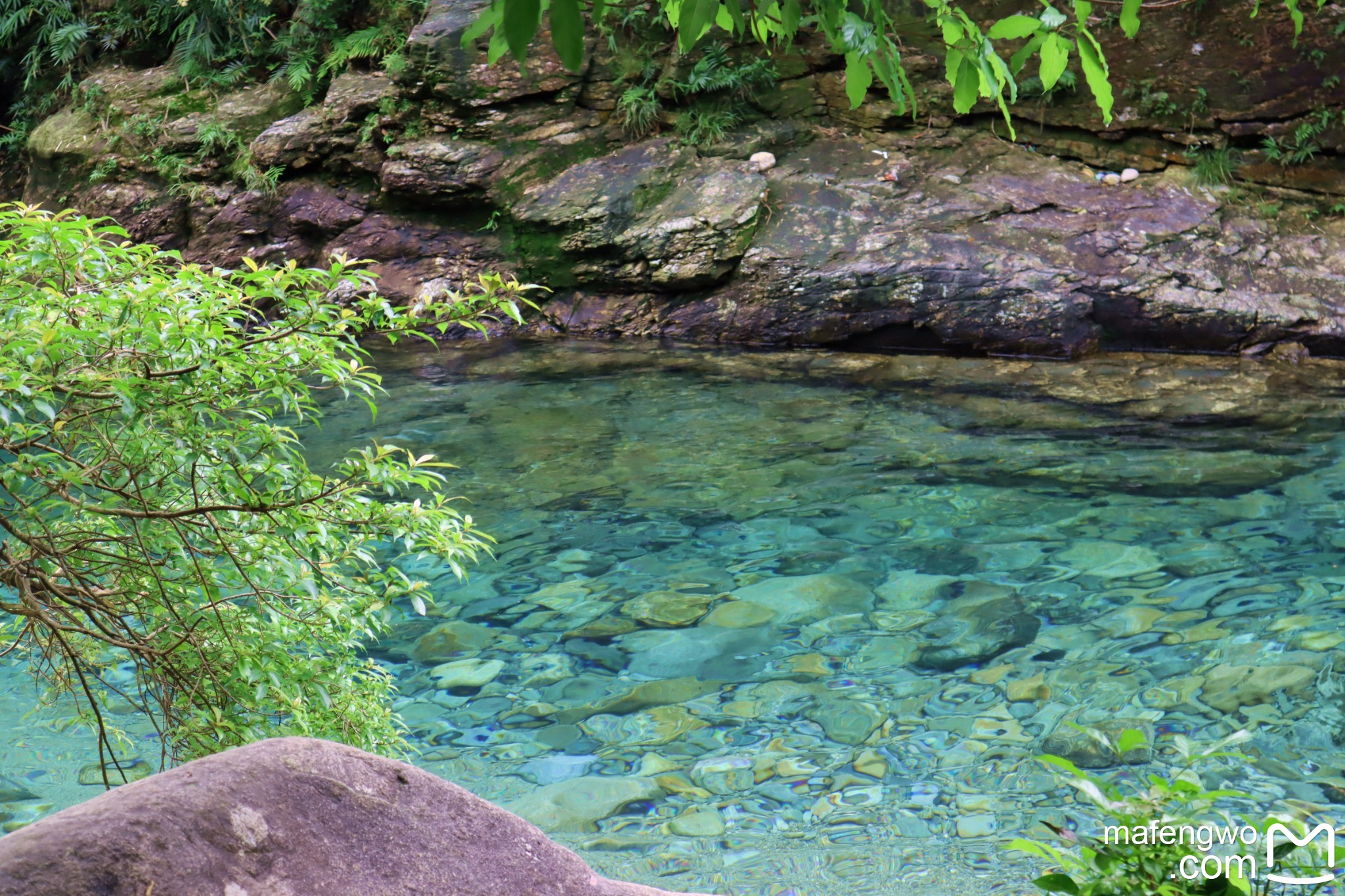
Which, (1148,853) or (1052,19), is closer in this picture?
(1148,853)

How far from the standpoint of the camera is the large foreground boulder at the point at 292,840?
1940 mm

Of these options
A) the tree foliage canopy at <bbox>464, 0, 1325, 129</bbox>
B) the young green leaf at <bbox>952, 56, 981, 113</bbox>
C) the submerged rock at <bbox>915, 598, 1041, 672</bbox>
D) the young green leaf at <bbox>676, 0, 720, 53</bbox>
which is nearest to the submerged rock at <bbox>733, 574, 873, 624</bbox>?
the submerged rock at <bbox>915, 598, 1041, 672</bbox>

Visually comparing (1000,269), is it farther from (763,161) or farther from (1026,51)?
(1026,51)

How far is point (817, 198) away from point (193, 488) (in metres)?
9.13

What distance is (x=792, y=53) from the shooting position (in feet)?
39.9

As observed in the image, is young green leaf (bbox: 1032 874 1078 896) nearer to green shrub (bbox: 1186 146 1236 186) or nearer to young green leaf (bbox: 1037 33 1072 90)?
young green leaf (bbox: 1037 33 1072 90)

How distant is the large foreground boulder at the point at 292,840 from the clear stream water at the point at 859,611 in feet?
4.38

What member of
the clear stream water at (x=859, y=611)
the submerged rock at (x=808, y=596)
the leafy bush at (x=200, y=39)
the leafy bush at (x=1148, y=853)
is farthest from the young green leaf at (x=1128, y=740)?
the leafy bush at (x=200, y=39)

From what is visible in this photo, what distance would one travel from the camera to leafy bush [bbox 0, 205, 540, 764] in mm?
2518

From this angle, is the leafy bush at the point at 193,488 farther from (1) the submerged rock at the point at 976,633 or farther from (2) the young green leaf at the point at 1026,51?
(1) the submerged rock at the point at 976,633

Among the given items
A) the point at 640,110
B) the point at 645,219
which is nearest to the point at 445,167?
the point at 640,110

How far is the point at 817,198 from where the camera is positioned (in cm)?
1093

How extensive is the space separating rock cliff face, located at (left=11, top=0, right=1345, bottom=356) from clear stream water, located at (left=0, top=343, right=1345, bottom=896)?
96 centimetres

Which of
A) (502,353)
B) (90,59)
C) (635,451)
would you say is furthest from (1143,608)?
(90,59)
